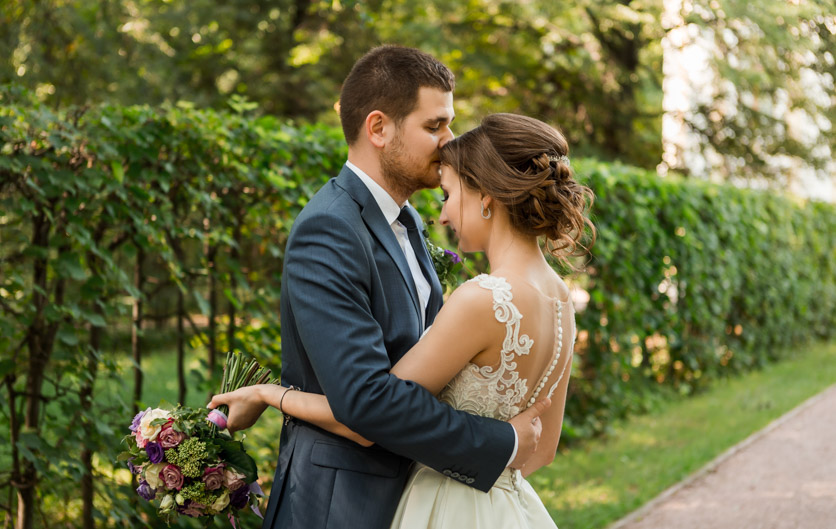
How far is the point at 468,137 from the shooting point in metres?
2.38

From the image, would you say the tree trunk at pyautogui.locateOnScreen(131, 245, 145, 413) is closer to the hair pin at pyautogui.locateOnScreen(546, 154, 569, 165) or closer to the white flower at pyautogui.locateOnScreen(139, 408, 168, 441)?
the white flower at pyautogui.locateOnScreen(139, 408, 168, 441)

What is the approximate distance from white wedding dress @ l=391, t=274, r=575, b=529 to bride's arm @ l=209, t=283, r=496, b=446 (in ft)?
0.17

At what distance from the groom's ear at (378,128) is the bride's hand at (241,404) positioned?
2.68ft

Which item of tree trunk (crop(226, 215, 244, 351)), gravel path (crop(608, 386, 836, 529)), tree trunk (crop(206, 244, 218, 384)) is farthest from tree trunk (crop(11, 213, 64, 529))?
gravel path (crop(608, 386, 836, 529))

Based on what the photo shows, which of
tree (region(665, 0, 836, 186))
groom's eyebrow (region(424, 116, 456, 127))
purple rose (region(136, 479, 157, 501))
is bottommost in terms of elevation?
tree (region(665, 0, 836, 186))

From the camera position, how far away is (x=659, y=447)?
7359 mm

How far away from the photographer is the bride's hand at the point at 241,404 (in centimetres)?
226

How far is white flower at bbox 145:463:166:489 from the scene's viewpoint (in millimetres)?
2203

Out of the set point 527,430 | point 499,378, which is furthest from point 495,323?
point 527,430

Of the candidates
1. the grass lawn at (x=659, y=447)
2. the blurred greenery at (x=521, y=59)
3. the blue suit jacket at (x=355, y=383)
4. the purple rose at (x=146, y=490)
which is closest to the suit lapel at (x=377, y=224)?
the blue suit jacket at (x=355, y=383)

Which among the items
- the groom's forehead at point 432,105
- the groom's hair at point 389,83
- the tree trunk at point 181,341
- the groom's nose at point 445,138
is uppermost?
the groom's hair at point 389,83

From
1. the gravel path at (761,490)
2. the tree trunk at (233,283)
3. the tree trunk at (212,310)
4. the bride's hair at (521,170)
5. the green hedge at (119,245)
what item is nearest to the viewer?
the bride's hair at (521,170)

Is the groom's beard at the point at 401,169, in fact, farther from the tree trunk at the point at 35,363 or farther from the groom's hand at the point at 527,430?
the tree trunk at the point at 35,363

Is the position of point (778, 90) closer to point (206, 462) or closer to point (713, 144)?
point (713, 144)
